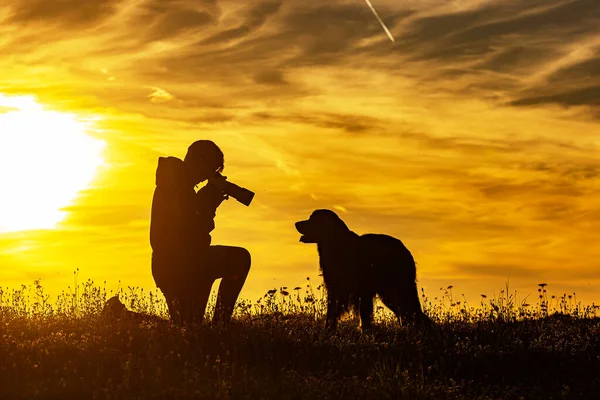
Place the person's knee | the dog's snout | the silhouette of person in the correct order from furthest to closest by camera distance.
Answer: the dog's snout, the person's knee, the silhouette of person

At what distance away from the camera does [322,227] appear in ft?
41.3

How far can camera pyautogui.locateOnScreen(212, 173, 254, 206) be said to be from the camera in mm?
10039

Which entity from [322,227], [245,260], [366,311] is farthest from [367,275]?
[245,260]

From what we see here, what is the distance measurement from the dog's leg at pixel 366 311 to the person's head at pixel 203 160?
134 inches

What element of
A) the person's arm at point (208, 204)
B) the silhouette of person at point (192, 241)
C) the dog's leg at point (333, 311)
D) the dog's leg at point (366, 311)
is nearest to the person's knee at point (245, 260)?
the silhouette of person at point (192, 241)

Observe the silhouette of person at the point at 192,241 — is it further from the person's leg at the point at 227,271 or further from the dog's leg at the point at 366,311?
the dog's leg at the point at 366,311

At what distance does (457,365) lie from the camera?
9.12 m

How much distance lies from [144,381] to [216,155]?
339 centimetres

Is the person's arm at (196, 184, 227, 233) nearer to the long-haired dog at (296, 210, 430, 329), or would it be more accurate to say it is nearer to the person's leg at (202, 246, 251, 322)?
the person's leg at (202, 246, 251, 322)

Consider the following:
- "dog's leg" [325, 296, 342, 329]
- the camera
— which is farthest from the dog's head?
the camera

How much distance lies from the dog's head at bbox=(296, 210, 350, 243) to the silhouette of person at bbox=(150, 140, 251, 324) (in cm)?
245

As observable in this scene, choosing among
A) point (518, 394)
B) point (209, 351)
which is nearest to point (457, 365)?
point (518, 394)

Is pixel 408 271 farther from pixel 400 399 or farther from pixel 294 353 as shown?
pixel 400 399

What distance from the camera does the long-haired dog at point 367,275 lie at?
1220 cm
